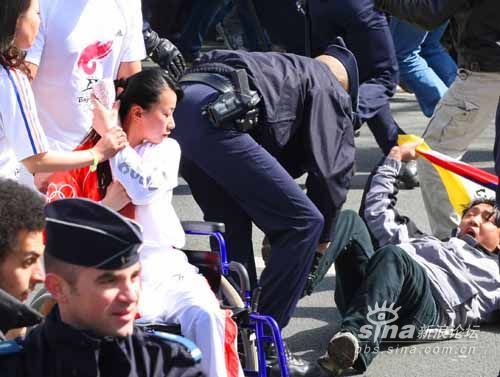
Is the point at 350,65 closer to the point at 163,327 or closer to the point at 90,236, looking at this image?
the point at 163,327

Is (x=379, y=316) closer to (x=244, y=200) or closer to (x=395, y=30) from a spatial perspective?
(x=244, y=200)

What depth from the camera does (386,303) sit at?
17.7ft

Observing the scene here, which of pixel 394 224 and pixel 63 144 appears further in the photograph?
pixel 394 224

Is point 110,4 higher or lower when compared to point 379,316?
higher

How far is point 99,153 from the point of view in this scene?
4.24 metres

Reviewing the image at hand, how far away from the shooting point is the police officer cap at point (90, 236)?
287 cm

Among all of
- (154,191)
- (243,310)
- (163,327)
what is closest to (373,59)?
(243,310)

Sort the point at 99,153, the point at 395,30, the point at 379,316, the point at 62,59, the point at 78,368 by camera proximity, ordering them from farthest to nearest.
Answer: the point at 395,30, the point at 379,316, the point at 62,59, the point at 99,153, the point at 78,368

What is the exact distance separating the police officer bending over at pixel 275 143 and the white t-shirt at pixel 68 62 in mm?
387

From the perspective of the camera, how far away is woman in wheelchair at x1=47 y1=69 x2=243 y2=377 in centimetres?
410

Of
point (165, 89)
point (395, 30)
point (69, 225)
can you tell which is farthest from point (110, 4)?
point (395, 30)

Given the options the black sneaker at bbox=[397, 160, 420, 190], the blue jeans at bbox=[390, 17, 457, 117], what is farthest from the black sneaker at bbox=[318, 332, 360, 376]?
the blue jeans at bbox=[390, 17, 457, 117]

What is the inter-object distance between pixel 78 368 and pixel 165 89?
5.87 ft

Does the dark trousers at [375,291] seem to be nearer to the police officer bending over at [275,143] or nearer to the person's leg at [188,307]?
the police officer bending over at [275,143]
